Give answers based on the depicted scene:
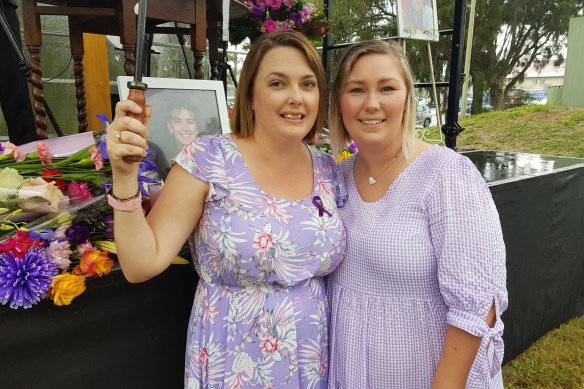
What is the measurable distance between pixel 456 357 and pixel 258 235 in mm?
636

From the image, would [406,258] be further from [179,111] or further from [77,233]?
[179,111]

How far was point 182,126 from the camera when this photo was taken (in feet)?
6.07

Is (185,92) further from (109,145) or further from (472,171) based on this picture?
(472,171)

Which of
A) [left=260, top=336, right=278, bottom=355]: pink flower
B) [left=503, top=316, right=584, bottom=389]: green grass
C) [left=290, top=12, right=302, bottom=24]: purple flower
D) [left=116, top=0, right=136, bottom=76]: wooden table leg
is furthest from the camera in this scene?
[left=503, top=316, right=584, bottom=389]: green grass

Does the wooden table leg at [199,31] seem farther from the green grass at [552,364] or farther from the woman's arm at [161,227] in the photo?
the green grass at [552,364]

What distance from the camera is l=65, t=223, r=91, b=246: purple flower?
1277mm

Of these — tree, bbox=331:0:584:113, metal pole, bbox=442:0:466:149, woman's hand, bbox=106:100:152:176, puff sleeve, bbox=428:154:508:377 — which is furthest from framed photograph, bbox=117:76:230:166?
tree, bbox=331:0:584:113

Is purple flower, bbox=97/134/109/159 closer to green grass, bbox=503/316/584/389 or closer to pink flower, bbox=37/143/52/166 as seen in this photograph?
pink flower, bbox=37/143/52/166

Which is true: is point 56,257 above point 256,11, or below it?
below

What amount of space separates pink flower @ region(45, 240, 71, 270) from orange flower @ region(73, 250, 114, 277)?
0.03 metres

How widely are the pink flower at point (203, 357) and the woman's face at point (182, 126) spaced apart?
2.66ft

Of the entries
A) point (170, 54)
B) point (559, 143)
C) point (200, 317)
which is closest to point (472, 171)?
point (200, 317)

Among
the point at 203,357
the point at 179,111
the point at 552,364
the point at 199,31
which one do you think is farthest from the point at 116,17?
the point at 552,364

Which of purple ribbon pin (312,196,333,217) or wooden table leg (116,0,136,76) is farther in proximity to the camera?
wooden table leg (116,0,136,76)
